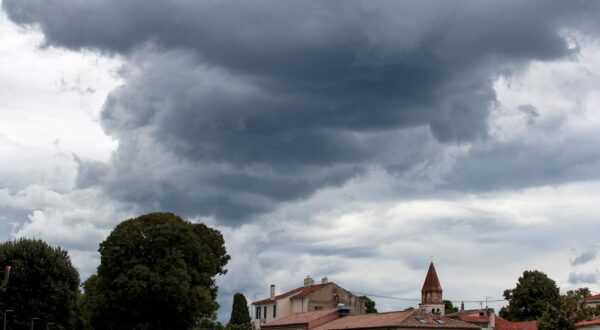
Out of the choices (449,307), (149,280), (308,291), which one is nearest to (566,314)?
(149,280)

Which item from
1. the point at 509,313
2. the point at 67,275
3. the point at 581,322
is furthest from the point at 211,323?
the point at 509,313

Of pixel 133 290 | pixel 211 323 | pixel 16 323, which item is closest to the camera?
pixel 133 290

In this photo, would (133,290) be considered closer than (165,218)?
Yes

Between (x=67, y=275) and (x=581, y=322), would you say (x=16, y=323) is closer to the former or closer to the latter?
(x=67, y=275)

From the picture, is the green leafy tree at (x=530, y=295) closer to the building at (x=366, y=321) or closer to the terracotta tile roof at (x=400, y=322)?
the building at (x=366, y=321)

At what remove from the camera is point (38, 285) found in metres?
83.4

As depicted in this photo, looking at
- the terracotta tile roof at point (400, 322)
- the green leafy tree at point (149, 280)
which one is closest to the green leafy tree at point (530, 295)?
the terracotta tile roof at point (400, 322)

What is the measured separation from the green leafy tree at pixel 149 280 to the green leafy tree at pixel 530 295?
65.5 meters

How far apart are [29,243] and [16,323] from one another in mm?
10193

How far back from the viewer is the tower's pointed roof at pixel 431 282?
163375 mm

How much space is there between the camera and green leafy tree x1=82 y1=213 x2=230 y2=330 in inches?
2884

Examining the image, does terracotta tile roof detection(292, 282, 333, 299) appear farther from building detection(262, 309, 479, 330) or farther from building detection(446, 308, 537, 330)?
building detection(446, 308, 537, 330)

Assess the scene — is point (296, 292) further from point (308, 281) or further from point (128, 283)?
point (128, 283)

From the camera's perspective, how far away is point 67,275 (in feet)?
283
